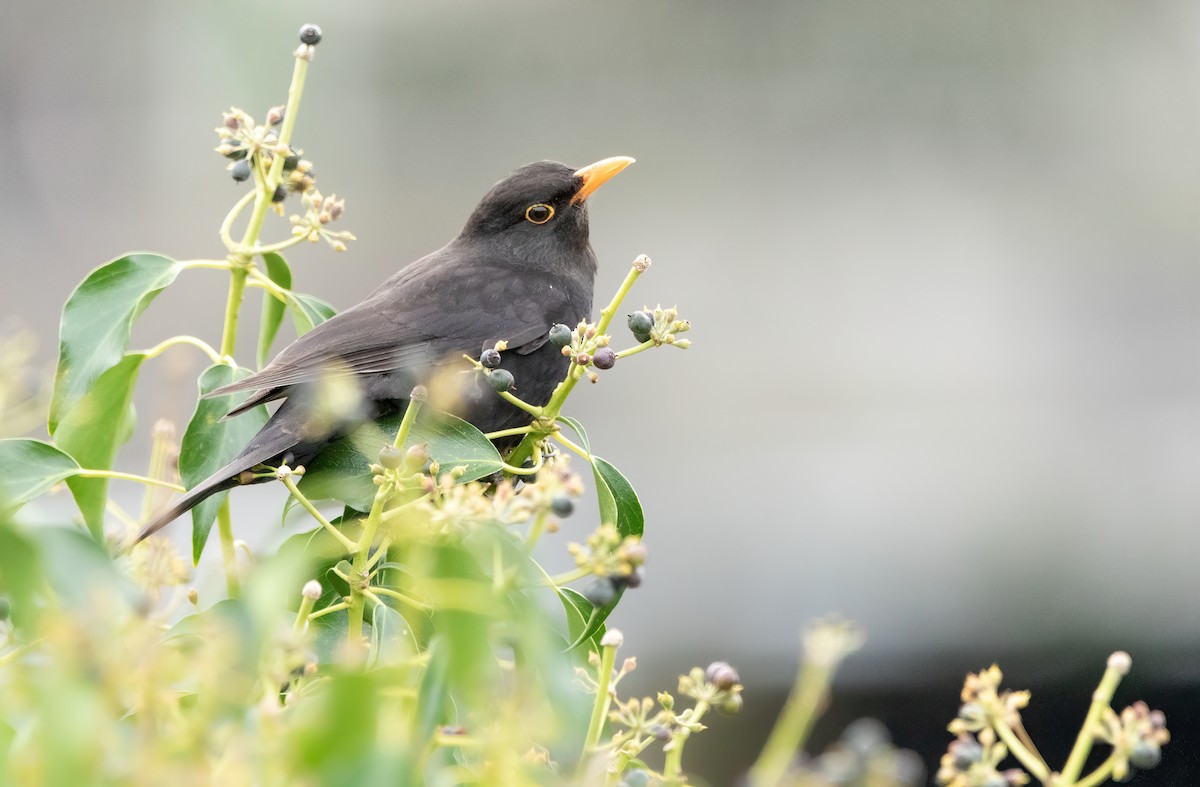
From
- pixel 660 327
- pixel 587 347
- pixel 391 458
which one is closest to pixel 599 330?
pixel 587 347

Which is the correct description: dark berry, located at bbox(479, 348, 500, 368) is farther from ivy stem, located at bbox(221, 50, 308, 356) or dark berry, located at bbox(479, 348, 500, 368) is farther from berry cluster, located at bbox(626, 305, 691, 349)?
ivy stem, located at bbox(221, 50, 308, 356)

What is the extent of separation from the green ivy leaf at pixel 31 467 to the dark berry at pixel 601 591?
0.61 metres

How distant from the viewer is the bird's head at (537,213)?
3.04 meters

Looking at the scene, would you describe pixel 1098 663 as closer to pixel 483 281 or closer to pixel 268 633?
pixel 483 281

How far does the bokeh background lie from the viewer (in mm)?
7305

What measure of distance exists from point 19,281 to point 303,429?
6.03 meters

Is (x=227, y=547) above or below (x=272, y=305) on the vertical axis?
below

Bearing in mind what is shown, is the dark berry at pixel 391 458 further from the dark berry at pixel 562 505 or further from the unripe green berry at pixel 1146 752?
the unripe green berry at pixel 1146 752

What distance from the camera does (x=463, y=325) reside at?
2.61 m

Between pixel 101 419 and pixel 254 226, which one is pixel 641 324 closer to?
pixel 254 226

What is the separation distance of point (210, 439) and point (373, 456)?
0.30 metres

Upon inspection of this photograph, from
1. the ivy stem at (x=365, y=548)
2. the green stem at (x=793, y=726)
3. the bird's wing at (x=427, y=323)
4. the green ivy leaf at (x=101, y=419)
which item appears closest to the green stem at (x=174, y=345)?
the green ivy leaf at (x=101, y=419)

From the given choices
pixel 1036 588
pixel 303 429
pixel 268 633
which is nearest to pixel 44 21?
pixel 1036 588

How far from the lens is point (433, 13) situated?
7.39 meters
